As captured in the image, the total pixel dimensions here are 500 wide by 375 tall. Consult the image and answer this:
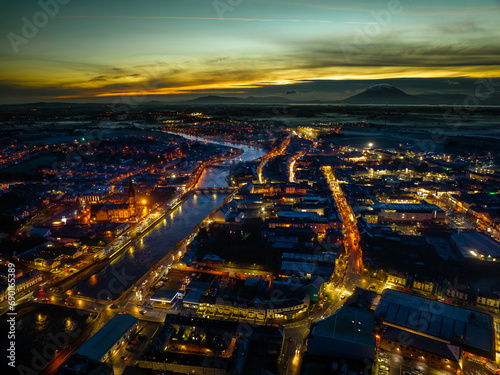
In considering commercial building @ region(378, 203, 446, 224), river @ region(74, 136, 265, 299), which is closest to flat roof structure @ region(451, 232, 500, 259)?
commercial building @ region(378, 203, 446, 224)

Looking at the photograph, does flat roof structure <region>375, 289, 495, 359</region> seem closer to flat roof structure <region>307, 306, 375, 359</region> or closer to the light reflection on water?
flat roof structure <region>307, 306, 375, 359</region>

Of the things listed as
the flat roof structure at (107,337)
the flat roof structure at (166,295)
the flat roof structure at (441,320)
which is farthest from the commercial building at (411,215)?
the flat roof structure at (107,337)

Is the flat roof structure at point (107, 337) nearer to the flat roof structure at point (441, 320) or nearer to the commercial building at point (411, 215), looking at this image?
the flat roof structure at point (441, 320)

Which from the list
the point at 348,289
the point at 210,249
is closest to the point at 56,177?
the point at 210,249

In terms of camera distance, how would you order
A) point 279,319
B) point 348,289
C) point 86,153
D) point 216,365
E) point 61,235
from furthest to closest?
point 86,153 < point 61,235 < point 348,289 < point 279,319 < point 216,365

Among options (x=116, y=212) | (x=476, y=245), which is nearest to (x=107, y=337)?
(x=116, y=212)

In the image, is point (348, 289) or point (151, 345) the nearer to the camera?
point (151, 345)

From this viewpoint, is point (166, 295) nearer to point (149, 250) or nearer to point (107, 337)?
point (107, 337)

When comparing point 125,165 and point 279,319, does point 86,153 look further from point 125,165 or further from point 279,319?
point 279,319
